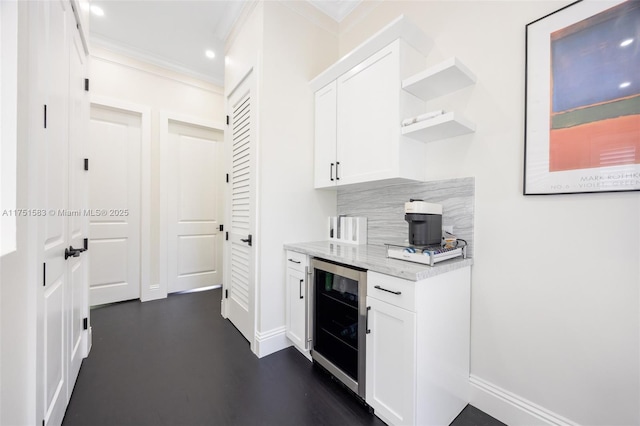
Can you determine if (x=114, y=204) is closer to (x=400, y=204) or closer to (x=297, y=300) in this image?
(x=297, y=300)

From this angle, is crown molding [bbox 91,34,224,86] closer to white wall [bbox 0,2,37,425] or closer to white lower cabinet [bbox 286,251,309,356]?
white wall [bbox 0,2,37,425]

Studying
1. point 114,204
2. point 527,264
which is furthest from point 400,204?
point 114,204

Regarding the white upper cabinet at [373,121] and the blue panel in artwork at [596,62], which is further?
the white upper cabinet at [373,121]

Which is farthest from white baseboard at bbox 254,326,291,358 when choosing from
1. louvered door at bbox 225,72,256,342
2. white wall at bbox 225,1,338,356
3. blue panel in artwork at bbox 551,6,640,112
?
blue panel in artwork at bbox 551,6,640,112

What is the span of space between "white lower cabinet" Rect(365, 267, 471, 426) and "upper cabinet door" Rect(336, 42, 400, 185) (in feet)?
2.53

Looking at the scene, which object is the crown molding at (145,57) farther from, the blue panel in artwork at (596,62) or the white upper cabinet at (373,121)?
the blue panel in artwork at (596,62)

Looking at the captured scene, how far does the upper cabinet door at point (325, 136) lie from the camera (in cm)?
213

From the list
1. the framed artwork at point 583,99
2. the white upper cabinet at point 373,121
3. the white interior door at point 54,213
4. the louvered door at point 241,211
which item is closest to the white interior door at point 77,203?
the white interior door at point 54,213

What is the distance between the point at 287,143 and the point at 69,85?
1.42 meters

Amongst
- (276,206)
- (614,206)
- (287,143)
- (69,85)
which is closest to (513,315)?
(614,206)

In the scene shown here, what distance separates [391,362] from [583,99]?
156cm

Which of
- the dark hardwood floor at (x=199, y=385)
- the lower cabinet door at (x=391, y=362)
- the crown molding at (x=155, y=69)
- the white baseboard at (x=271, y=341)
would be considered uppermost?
the crown molding at (x=155, y=69)

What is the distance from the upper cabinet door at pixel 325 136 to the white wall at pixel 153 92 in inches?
85.6

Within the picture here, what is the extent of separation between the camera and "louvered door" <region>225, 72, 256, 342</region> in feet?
7.30
